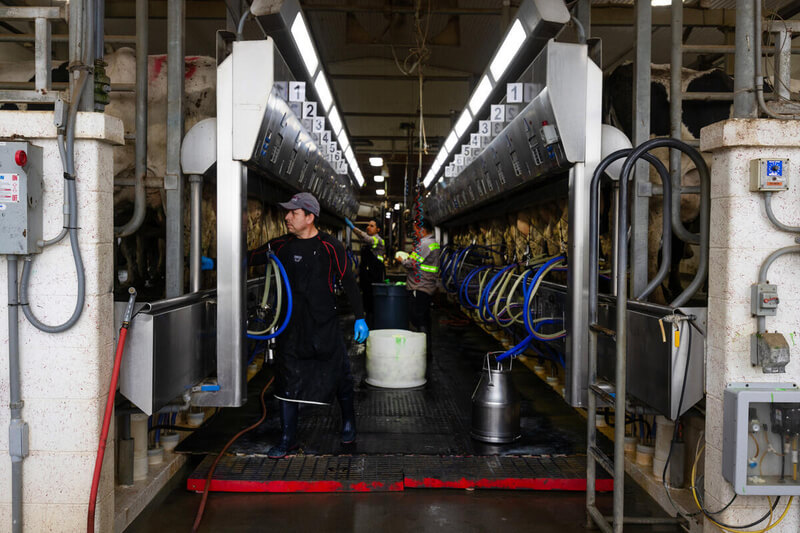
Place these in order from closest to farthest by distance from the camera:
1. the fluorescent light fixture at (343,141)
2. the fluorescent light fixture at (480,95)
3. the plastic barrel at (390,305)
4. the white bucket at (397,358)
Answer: the fluorescent light fixture at (480,95), the white bucket at (397,358), the fluorescent light fixture at (343,141), the plastic barrel at (390,305)

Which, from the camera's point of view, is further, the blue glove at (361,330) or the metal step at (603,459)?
the blue glove at (361,330)

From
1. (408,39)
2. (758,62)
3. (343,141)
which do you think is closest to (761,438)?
(758,62)

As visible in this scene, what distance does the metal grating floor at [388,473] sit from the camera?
11.6ft

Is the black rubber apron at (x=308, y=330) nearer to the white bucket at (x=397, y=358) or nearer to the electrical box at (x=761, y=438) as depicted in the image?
the white bucket at (x=397, y=358)

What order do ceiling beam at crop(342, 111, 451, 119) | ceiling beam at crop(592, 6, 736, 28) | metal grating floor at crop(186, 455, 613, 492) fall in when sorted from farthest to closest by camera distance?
1. ceiling beam at crop(342, 111, 451, 119)
2. ceiling beam at crop(592, 6, 736, 28)
3. metal grating floor at crop(186, 455, 613, 492)

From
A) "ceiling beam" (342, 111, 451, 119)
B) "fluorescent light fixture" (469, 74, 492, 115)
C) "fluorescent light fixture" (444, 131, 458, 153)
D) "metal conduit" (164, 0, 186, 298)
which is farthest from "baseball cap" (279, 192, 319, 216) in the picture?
"ceiling beam" (342, 111, 451, 119)

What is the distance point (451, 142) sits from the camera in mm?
9102

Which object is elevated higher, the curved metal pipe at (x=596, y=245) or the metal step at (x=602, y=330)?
the curved metal pipe at (x=596, y=245)

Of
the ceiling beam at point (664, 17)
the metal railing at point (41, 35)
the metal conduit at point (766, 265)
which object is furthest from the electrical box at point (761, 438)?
the ceiling beam at point (664, 17)

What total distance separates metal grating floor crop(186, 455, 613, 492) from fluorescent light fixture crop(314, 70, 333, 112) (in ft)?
9.81

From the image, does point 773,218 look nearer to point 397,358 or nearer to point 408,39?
point 397,358

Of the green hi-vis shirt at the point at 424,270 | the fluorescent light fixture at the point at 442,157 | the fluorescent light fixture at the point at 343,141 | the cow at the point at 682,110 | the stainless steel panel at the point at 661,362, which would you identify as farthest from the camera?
the fluorescent light fixture at the point at 442,157

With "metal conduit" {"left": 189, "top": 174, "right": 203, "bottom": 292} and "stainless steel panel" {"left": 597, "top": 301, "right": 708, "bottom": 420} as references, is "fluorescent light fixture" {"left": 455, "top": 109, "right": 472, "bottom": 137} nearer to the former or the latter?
"metal conduit" {"left": 189, "top": 174, "right": 203, "bottom": 292}

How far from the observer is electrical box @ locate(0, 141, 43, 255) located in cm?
246
